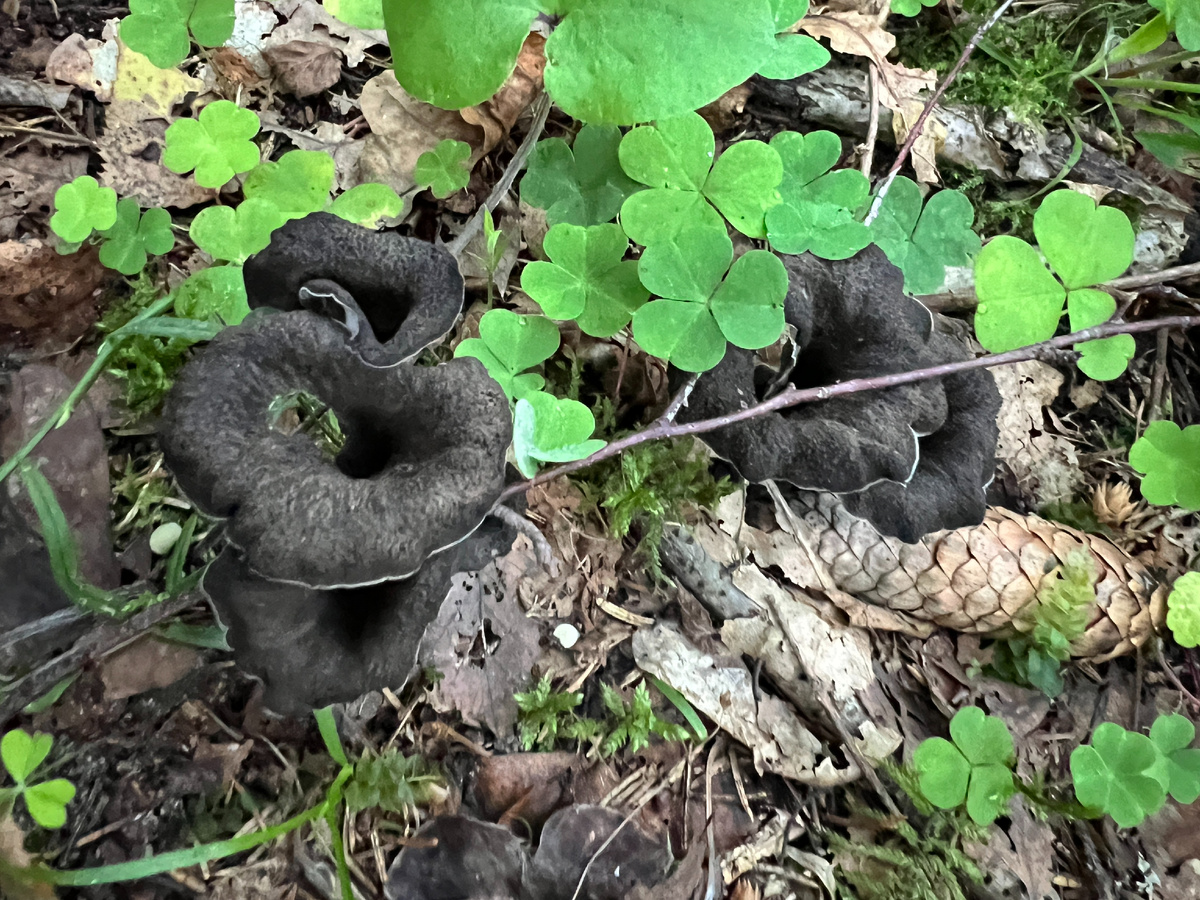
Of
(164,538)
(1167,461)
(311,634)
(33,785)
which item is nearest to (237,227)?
(164,538)

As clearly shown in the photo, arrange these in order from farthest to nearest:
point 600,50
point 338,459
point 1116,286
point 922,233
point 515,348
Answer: point 1116,286 < point 922,233 < point 515,348 < point 338,459 < point 600,50

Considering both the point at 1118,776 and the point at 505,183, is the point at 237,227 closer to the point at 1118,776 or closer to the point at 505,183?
the point at 505,183

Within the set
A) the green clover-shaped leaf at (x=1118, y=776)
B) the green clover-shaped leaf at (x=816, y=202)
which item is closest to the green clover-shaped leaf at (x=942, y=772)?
the green clover-shaped leaf at (x=1118, y=776)

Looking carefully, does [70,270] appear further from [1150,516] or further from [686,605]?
[1150,516]

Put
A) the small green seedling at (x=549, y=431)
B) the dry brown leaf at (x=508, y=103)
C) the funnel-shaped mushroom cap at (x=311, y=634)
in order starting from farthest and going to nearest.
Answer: the dry brown leaf at (x=508, y=103), the small green seedling at (x=549, y=431), the funnel-shaped mushroom cap at (x=311, y=634)

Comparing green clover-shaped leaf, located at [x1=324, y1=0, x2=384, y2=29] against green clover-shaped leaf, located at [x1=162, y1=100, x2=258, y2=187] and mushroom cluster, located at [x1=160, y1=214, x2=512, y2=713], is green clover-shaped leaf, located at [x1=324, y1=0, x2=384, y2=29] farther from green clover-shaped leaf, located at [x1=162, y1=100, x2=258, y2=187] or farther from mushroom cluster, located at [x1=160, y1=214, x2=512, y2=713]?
mushroom cluster, located at [x1=160, y1=214, x2=512, y2=713]

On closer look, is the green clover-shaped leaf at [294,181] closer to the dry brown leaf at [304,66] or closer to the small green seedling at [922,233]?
the dry brown leaf at [304,66]
